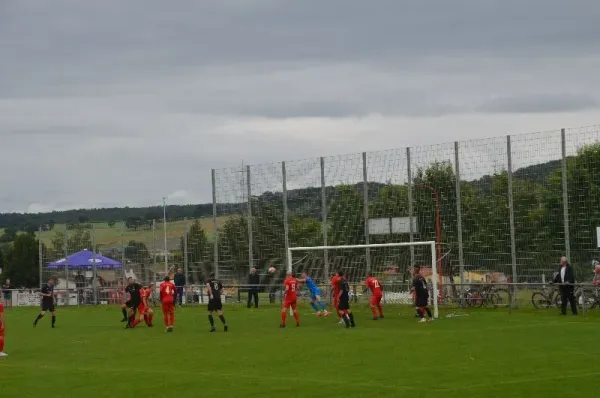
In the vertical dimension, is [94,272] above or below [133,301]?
above

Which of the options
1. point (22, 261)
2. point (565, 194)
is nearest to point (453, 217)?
point (565, 194)

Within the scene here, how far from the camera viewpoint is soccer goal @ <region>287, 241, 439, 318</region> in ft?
149

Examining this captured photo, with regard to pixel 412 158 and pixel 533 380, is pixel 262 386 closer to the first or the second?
pixel 533 380

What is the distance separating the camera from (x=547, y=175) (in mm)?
43188

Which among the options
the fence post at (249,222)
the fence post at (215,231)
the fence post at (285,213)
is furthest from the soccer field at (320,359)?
the fence post at (215,231)

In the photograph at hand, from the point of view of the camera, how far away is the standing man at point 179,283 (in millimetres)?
55469

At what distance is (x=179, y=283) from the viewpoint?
5634cm

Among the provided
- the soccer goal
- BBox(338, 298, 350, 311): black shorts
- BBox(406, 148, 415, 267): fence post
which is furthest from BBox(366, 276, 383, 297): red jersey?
BBox(406, 148, 415, 267): fence post

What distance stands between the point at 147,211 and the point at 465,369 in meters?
78.4

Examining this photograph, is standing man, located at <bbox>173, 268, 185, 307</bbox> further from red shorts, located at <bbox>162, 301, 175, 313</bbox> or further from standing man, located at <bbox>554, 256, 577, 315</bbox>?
standing man, located at <bbox>554, 256, 577, 315</bbox>

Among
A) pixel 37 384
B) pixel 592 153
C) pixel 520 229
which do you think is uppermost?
pixel 592 153

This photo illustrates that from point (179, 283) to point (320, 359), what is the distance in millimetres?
32582

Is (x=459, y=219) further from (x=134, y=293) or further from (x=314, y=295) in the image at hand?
(x=134, y=293)

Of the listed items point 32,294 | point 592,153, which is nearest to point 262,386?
point 592,153
